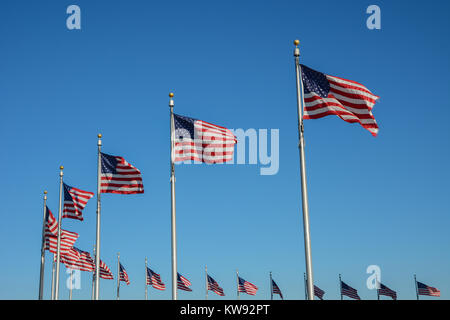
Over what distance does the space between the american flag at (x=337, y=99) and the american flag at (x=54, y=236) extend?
2438 cm

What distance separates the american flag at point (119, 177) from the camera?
3127cm

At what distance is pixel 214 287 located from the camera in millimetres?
75750

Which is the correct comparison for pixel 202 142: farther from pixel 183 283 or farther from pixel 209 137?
pixel 183 283

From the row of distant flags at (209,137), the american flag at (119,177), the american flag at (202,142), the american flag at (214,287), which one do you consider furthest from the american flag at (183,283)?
the american flag at (202,142)

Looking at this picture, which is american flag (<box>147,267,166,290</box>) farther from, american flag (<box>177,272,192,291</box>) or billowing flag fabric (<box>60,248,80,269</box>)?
billowing flag fabric (<box>60,248,80,269</box>)

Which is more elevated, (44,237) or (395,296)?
(44,237)

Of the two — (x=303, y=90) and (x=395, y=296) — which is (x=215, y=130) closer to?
(x=303, y=90)

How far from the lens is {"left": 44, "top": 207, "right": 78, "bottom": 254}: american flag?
42219mm

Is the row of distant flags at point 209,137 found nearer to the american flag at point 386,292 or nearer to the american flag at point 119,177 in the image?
the american flag at point 119,177

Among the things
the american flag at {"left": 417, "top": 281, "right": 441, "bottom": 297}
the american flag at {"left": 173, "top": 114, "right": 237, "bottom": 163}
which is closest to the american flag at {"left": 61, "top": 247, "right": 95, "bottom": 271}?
the american flag at {"left": 173, "top": 114, "right": 237, "bottom": 163}

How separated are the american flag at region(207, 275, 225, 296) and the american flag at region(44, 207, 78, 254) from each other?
115ft
